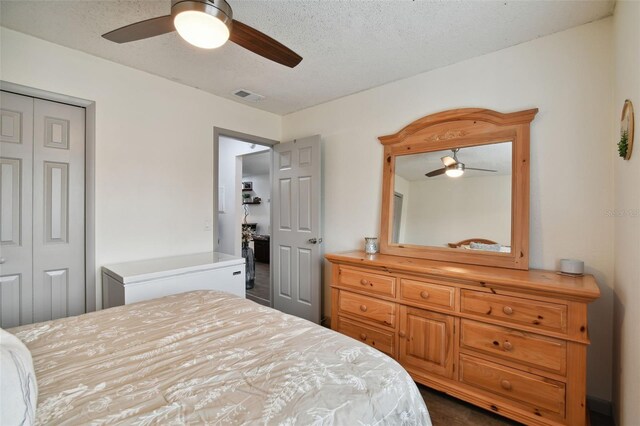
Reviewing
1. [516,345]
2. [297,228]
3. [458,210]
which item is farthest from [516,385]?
[297,228]

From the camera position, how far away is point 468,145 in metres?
2.35

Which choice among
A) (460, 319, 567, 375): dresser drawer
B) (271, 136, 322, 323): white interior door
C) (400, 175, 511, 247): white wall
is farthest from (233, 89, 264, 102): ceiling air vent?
(460, 319, 567, 375): dresser drawer

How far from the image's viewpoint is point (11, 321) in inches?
82.5

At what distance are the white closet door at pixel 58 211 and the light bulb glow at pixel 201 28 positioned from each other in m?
1.65

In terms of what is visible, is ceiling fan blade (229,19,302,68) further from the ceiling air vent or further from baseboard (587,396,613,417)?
baseboard (587,396,613,417)

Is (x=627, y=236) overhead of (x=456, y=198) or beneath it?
beneath

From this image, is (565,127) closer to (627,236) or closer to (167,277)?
(627,236)

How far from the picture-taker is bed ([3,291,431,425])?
0.82 metres

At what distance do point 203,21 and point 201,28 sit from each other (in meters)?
0.04

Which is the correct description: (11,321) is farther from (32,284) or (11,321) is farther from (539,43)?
(539,43)

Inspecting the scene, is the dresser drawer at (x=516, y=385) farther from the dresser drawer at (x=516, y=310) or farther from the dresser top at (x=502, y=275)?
the dresser top at (x=502, y=275)

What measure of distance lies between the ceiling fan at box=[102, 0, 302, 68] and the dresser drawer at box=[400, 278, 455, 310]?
1741mm

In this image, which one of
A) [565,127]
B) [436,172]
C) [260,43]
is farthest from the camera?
[436,172]

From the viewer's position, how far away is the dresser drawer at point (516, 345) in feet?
5.37
